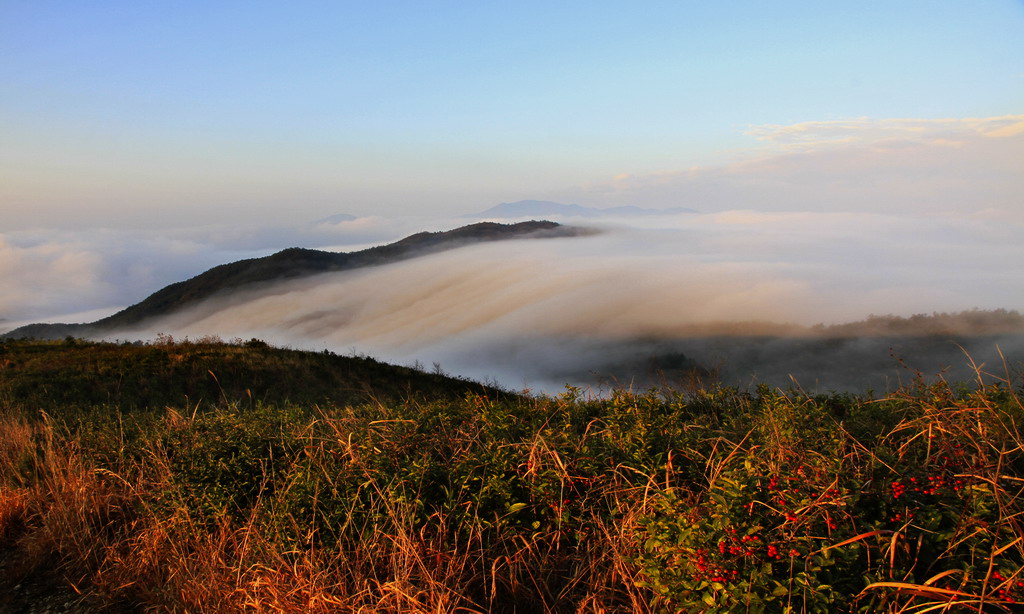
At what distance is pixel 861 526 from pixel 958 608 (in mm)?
480

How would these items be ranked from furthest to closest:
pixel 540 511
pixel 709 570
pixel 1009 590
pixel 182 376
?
pixel 182 376 → pixel 540 511 → pixel 709 570 → pixel 1009 590

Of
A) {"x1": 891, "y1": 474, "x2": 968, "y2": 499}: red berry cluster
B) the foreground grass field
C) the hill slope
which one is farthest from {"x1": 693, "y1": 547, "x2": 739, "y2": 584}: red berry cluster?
the hill slope

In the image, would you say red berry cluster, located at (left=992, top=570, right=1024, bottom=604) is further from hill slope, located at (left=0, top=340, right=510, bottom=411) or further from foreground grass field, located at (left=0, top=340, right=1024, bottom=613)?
hill slope, located at (left=0, top=340, right=510, bottom=411)

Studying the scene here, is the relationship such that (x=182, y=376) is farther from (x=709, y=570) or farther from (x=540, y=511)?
(x=709, y=570)

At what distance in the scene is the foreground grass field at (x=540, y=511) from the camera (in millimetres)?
2840

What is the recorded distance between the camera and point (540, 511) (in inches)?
159

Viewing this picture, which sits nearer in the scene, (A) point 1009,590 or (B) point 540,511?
(A) point 1009,590

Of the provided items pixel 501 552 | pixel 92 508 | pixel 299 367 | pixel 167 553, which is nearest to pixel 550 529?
pixel 501 552

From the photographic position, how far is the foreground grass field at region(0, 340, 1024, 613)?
2.84 metres

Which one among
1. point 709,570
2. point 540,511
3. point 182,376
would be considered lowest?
point 182,376

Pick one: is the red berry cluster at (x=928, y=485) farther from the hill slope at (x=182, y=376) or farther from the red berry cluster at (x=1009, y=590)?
the hill slope at (x=182, y=376)

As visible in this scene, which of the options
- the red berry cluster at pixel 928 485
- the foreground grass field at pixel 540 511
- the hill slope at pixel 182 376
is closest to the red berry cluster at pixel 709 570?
the foreground grass field at pixel 540 511

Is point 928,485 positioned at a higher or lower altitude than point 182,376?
higher

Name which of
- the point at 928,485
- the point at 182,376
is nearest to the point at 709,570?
the point at 928,485
